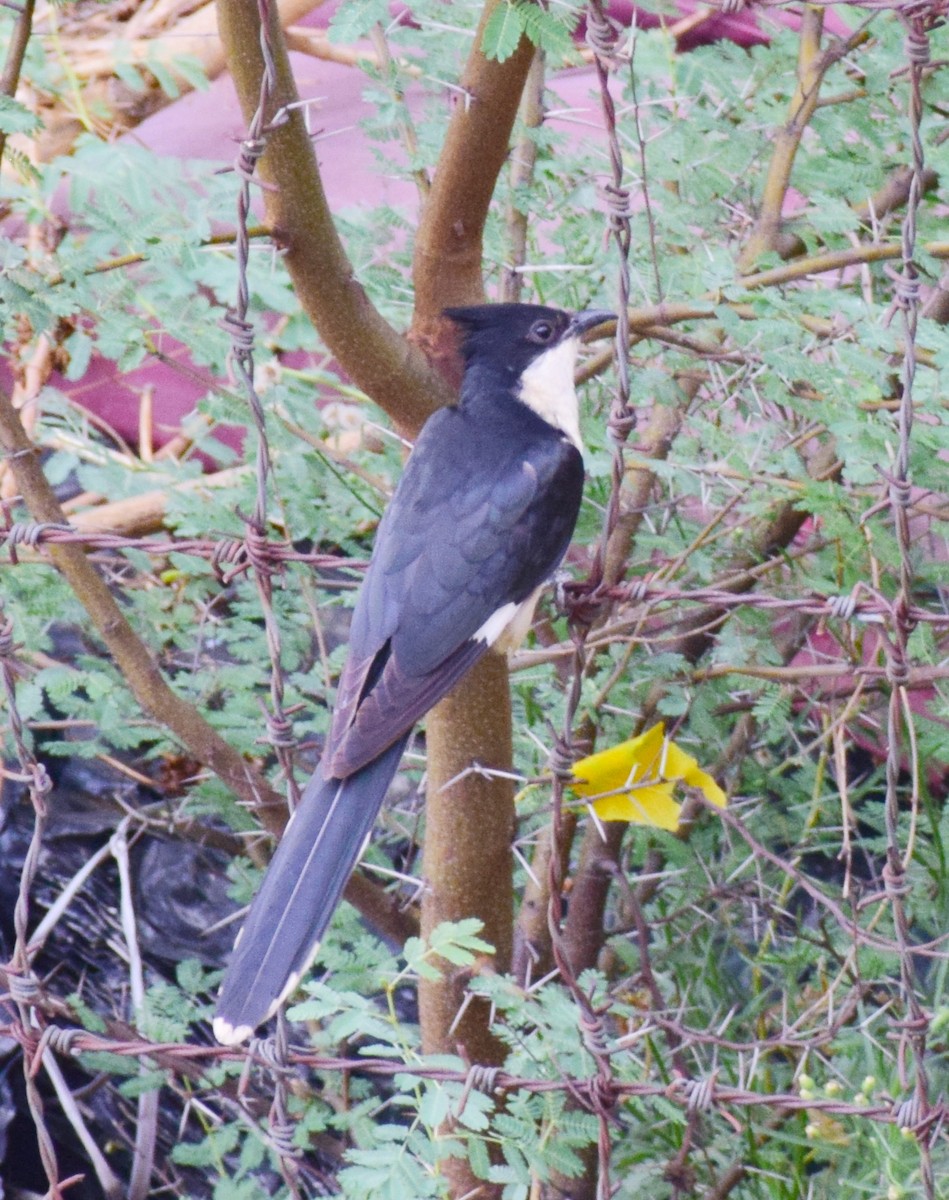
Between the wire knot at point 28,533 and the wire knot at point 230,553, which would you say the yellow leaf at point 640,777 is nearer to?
the wire knot at point 230,553

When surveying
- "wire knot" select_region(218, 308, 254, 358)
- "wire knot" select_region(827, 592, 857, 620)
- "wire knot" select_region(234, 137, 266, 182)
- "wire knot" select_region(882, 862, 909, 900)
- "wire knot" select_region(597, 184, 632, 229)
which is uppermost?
"wire knot" select_region(234, 137, 266, 182)

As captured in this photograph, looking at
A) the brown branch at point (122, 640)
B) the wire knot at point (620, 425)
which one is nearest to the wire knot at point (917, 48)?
the wire knot at point (620, 425)

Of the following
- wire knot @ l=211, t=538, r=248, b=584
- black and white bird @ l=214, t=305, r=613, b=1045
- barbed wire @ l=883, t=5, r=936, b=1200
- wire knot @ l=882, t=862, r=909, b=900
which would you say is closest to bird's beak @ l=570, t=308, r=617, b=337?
black and white bird @ l=214, t=305, r=613, b=1045

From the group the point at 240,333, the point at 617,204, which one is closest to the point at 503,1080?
the point at 240,333

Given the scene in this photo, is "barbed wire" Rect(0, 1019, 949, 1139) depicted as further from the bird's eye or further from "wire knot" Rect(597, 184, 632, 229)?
the bird's eye

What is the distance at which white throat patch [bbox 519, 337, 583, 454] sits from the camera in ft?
7.97

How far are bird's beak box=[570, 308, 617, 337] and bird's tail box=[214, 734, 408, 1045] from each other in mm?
767

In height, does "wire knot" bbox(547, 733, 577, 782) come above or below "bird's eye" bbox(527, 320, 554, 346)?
below

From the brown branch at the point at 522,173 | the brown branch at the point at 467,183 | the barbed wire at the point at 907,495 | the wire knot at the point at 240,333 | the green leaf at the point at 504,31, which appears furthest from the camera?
the brown branch at the point at 522,173

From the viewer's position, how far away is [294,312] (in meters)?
3.12

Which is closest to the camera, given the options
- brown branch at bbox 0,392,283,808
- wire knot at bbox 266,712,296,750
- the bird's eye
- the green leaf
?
wire knot at bbox 266,712,296,750

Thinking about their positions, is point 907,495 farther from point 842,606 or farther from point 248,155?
point 248,155

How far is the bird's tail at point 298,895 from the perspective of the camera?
6.02 ft

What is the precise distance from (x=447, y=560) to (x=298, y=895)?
559mm
